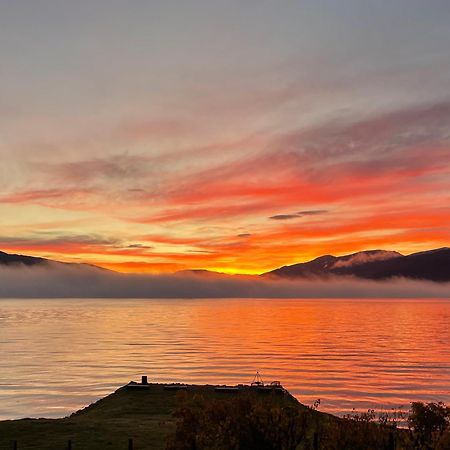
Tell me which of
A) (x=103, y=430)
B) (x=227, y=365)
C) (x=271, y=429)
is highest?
(x=271, y=429)

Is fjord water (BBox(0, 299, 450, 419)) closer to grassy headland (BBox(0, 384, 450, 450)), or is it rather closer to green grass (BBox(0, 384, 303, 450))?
green grass (BBox(0, 384, 303, 450))

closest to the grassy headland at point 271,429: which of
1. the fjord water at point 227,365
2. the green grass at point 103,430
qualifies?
the green grass at point 103,430

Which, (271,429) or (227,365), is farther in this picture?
(227,365)

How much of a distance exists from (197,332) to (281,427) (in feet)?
528

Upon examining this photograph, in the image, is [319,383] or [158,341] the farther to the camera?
[158,341]

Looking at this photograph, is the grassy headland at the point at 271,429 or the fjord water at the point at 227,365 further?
the fjord water at the point at 227,365

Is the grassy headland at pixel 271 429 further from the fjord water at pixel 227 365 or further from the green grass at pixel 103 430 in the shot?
the fjord water at pixel 227 365

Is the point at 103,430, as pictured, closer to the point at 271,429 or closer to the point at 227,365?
the point at 271,429

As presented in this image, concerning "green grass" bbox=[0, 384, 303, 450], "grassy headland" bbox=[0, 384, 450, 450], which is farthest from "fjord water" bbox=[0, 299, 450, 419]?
"grassy headland" bbox=[0, 384, 450, 450]

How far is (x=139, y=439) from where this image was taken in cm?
3278

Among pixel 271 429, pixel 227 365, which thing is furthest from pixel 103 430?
pixel 227 365

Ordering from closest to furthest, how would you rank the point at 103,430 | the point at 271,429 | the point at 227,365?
the point at 271,429 < the point at 103,430 < the point at 227,365

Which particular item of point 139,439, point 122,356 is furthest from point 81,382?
point 139,439

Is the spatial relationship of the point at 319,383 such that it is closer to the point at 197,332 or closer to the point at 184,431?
the point at 184,431
